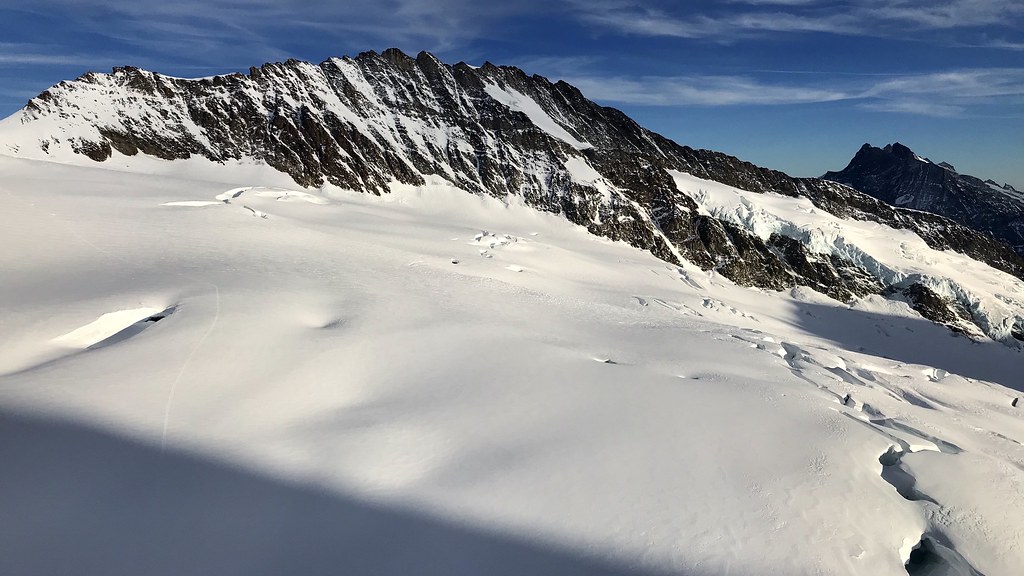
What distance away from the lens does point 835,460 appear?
15.6 metres

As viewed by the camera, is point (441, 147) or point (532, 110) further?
point (532, 110)

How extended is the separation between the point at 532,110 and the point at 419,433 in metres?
109

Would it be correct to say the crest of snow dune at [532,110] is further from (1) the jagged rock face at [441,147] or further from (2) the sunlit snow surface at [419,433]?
(2) the sunlit snow surface at [419,433]

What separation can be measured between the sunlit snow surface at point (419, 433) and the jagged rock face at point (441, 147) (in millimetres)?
47458

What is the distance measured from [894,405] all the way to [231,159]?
3082 inches

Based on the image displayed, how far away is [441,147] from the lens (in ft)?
305

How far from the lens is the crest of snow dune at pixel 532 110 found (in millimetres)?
107188

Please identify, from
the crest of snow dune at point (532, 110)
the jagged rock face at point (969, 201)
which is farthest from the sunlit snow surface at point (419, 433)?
the jagged rock face at point (969, 201)

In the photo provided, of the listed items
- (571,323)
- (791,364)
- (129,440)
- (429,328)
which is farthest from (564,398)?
(791,364)

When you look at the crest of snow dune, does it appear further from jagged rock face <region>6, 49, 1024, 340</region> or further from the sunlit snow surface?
the sunlit snow surface

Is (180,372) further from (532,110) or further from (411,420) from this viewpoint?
(532,110)

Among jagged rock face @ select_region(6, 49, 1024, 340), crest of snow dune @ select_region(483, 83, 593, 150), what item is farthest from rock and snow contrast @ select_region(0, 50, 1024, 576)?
crest of snow dune @ select_region(483, 83, 593, 150)

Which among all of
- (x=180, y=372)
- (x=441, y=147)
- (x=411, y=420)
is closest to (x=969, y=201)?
(x=441, y=147)

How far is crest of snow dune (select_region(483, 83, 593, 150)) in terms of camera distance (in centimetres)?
10719
